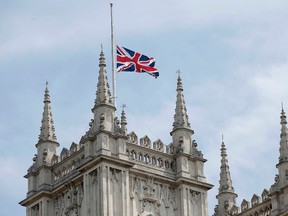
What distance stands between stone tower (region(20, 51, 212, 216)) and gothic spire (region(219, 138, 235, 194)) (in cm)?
123

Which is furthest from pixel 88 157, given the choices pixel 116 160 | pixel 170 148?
pixel 170 148

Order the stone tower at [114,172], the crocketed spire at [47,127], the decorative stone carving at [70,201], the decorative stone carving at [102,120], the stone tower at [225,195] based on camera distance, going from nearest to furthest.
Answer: the stone tower at [114,172] → the decorative stone carving at [102,120] → the decorative stone carving at [70,201] → the stone tower at [225,195] → the crocketed spire at [47,127]

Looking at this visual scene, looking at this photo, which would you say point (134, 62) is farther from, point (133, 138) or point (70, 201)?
point (70, 201)

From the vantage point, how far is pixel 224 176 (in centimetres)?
5881

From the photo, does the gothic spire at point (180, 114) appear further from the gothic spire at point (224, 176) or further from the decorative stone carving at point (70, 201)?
the decorative stone carving at point (70, 201)

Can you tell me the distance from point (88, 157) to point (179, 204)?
5257 mm

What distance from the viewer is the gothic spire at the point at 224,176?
192 feet

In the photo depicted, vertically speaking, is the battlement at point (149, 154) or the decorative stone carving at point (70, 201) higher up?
the battlement at point (149, 154)

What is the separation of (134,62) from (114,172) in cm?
720

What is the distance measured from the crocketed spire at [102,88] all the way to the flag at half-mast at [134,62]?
1.83 m

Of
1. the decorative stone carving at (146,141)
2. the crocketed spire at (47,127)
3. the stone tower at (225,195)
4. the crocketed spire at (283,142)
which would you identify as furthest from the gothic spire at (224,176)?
the crocketed spire at (47,127)

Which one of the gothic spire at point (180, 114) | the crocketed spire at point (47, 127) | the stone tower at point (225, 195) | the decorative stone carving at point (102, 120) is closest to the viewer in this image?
the decorative stone carving at point (102, 120)

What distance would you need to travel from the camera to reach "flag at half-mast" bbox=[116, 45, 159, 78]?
58781 millimetres

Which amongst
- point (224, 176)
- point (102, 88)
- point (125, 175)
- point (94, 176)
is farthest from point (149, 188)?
point (102, 88)
